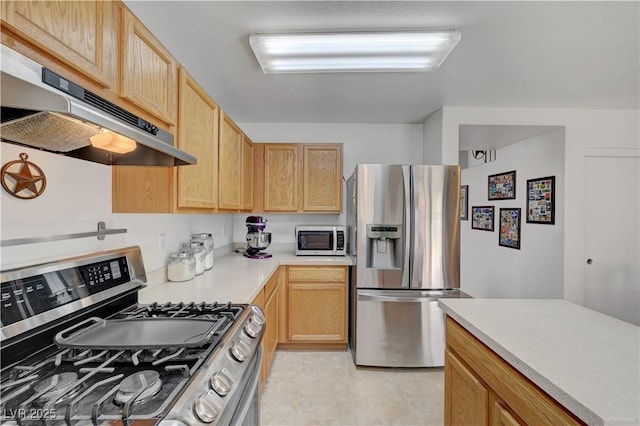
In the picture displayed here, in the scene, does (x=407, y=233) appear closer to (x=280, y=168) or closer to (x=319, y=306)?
(x=319, y=306)

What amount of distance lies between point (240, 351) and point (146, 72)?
1.19 m

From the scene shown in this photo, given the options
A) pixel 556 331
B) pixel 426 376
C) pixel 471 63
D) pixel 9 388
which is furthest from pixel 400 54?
pixel 426 376

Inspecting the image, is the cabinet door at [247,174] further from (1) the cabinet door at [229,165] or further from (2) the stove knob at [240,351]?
(2) the stove knob at [240,351]

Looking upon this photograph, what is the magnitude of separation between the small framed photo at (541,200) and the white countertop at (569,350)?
7.71ft

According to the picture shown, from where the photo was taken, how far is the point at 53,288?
982 mm

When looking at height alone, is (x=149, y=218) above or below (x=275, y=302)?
above

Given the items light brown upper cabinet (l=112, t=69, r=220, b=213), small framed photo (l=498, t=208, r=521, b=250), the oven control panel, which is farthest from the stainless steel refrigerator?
small framed photo (l=498, t=208, r=521, b=250)

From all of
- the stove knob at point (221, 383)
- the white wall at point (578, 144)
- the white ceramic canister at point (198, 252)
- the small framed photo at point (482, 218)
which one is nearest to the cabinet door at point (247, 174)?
the white ceramic canister at point (198, 252)

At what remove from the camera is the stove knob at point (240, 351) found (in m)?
1.00

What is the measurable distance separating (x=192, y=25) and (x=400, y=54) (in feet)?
4.05

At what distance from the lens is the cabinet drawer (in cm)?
268

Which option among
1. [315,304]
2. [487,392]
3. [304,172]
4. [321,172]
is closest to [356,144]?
[321,172]

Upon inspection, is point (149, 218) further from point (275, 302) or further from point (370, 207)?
point (370, 207)

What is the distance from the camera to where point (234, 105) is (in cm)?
283
